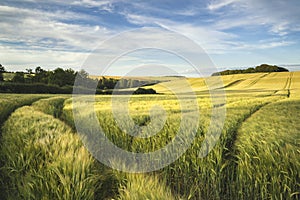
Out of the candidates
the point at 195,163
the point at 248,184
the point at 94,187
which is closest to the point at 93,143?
the point at 94,187

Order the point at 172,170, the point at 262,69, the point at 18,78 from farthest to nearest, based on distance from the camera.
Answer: the point at 262,69
the point at 18,78
the point at 172,170

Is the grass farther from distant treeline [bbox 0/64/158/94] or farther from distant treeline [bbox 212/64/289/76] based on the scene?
distant treeline [bbox 212/64/289/76]

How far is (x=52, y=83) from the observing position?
38.9 metres

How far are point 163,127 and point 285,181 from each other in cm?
296

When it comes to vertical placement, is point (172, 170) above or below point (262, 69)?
below

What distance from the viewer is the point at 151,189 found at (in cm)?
404

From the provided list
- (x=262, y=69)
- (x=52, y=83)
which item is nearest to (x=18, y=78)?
(x=52, y=83)

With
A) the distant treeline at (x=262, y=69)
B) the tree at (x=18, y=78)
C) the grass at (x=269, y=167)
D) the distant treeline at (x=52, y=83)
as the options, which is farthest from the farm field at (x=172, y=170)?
the distant treeline at (x=262, y=69)

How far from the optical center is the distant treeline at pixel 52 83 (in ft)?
101

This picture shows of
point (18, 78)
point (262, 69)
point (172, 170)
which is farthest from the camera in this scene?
point (262, 69)

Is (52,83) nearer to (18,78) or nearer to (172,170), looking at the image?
(18,78)

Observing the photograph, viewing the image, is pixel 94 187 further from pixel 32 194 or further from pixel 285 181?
pixel 285 181

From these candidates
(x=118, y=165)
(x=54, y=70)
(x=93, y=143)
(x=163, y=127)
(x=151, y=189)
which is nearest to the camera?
(x=151, y=189)

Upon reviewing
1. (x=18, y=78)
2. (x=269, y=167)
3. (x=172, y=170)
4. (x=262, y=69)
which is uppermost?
(x=262, y=69)
